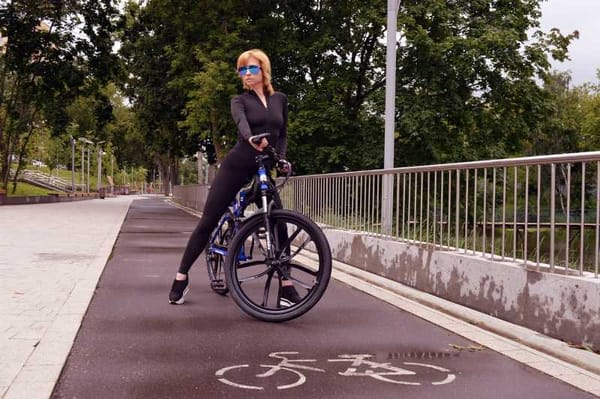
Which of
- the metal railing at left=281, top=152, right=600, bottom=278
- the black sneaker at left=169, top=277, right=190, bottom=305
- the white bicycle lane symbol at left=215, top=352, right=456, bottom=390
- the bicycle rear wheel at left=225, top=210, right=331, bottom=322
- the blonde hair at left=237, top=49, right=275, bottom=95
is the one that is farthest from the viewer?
the black sneaker at left=169, top=277, right=190, bottom=305

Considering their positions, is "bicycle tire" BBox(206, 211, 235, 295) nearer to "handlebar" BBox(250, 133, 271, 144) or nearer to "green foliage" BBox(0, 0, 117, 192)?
"handlebar" BBox(250, 133, 271, 144)

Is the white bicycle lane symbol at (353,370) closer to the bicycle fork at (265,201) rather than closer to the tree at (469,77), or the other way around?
the bicycle fork at (265,201)

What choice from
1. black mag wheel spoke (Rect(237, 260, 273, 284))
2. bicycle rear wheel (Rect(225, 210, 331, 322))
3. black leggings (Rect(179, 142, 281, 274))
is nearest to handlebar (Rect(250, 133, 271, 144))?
black leggings (Rect(179, 142, 281, 274))

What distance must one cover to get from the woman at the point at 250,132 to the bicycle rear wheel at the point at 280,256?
17 cm

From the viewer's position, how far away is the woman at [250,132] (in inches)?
212

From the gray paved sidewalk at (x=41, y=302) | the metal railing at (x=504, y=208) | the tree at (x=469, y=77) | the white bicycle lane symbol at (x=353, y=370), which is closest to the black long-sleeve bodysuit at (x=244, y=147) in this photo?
the gray paved sidewalk at (x=41, y=302)

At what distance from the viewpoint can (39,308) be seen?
568cm

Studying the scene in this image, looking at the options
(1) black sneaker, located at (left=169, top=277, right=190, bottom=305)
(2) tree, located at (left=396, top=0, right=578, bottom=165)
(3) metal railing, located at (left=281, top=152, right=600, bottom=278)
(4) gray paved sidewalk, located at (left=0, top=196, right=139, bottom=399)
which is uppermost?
(2) tree, located at (left=396, top=0, right=578, bottom=165)

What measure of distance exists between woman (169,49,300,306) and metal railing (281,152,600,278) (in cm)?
180

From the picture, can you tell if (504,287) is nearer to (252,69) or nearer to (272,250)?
(272,250)

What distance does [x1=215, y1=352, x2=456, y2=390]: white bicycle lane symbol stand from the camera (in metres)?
3.76

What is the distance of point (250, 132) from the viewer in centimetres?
523

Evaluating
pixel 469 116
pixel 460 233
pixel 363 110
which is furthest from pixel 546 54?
pixel 460 233

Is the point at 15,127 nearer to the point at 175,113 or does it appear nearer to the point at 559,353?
the point at 175,113
